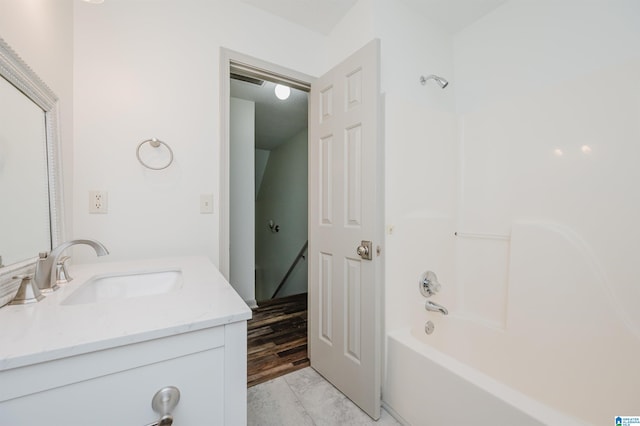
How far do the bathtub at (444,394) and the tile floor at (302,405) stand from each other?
16 cm

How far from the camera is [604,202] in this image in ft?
4.12

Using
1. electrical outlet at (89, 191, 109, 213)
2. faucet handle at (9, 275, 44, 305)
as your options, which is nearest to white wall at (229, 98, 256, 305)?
electrical outlet at (89, 191, 109, 213)

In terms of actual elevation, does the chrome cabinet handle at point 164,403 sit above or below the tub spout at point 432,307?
above

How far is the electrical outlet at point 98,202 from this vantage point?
4.25 ft

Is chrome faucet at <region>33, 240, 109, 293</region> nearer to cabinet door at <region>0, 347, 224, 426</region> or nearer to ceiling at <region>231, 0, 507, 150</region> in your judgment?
cabinet door at <region>0, 347, 224, 426</region>

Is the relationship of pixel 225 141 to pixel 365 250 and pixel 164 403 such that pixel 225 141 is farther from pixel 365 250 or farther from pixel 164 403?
pixel 164 403

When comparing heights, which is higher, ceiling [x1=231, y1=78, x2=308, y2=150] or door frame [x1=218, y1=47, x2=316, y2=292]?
ceiling [x1=231, y1=78, x2=308, y2=150]

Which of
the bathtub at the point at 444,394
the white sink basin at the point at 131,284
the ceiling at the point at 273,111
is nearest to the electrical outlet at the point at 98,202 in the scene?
the white sink basin at the point at 131,284

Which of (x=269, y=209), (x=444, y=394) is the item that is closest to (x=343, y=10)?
(x=444, y=394)

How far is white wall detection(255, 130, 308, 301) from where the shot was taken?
386 cm

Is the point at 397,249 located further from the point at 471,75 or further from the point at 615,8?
the point at 615,8

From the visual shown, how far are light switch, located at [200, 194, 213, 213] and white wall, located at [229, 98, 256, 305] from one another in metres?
1.28

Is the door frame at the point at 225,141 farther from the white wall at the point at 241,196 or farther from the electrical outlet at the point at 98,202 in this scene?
the white wall at the point at 241,196

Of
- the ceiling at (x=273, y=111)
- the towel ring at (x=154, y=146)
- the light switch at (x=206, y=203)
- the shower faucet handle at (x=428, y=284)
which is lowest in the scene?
the shower faucet handle at (x=428, y=284)
